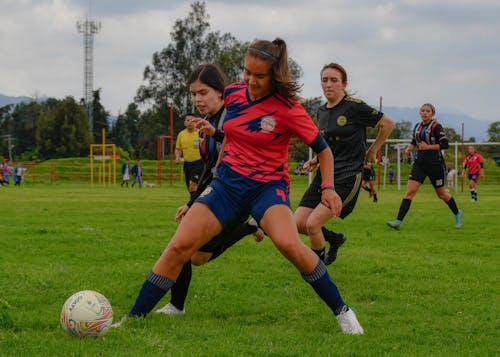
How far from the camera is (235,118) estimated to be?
477 cm

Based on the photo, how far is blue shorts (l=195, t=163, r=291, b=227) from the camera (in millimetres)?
4730

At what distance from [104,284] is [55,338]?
207 centimetres

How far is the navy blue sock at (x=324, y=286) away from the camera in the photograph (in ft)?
15.7

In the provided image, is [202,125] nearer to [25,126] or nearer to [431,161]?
[431,161]

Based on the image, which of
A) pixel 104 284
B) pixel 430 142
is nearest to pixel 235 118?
pixel 104 284

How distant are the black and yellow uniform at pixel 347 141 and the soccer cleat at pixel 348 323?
2634 mm

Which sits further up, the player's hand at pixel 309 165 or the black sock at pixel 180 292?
the player's hand at pixel 309 165

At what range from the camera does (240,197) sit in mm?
4789

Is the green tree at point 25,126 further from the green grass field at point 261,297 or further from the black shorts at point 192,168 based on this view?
the green grass field at point 261,297

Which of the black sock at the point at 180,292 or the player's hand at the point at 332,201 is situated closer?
the player's hand at the point at 332,201

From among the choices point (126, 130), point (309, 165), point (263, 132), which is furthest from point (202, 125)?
point (126, 130)

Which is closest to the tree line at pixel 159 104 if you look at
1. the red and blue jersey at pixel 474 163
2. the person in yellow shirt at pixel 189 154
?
the red and blue jersey at pixel 474 163

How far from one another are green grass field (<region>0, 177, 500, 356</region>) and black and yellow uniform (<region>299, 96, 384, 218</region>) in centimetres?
87

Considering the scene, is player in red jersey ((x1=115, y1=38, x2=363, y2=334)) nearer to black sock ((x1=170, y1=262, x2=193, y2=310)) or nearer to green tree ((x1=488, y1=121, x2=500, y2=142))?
black sock ((x1=170, y1=262, x2=193, y2=310))
